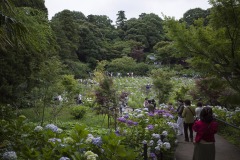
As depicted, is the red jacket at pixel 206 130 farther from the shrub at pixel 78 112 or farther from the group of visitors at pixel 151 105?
the shrub at pixel 78 112

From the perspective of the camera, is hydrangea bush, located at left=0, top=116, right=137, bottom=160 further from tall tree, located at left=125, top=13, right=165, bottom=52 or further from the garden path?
tall tree, located at left=125, top=13, right=165, bottom=52

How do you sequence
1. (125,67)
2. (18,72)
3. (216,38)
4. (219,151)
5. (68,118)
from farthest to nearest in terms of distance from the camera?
(125,67) → (68,118) → (18,72) → (219,151) → (216,38)

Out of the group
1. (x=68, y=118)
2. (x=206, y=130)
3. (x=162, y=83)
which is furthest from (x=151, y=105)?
(x=68, y=118)

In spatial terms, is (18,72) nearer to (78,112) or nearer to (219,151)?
(78,112)

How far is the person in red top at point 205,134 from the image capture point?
14.8ft

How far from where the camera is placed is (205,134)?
4.61 metres

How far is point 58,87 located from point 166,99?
25.4 ft

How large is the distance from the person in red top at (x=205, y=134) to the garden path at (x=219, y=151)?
73.8 inches

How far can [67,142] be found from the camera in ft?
10.6

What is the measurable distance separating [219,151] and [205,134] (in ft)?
11.2

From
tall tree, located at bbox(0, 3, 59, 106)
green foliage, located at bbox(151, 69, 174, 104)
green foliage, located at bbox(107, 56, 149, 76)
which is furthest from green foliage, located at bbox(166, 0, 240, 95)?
green foliage, located at bbox(107, 56, 149, 76)

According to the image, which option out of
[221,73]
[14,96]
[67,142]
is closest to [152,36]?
[14,96]

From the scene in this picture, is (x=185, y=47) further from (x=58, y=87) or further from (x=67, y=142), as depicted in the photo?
(x=58, y=87)

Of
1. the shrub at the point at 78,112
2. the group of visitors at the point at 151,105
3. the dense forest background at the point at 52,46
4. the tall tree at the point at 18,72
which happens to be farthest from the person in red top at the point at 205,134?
the shrub at the point at 78,112
